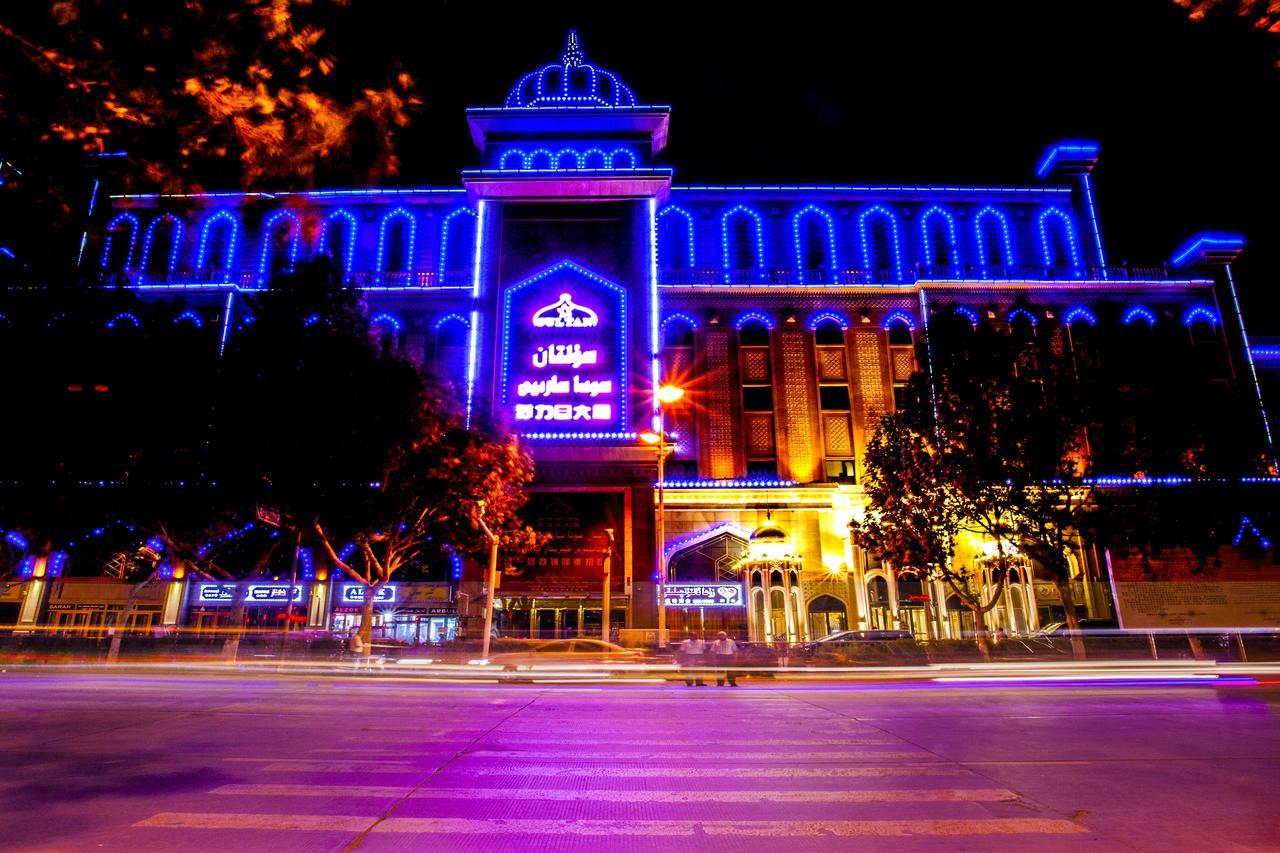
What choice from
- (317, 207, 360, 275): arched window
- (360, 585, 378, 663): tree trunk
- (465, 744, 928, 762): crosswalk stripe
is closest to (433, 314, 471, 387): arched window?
(317, 207, 360, 275): arched window

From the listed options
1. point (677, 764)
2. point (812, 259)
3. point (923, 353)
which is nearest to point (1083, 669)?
point (923, 353)

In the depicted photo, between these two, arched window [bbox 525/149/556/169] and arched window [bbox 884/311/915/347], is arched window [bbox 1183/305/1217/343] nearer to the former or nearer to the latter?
arched window [bbox 884/311/915/347]

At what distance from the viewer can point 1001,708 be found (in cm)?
1041

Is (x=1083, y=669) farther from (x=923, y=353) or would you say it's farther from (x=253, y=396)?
(x=253, y=396)

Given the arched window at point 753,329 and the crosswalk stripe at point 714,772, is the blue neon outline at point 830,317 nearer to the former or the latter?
the arched window at point 753,329

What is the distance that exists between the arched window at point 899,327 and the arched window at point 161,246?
38.7 m

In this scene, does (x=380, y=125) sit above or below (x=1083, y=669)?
above

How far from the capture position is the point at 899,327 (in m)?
36.9

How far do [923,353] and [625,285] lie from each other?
14190mm

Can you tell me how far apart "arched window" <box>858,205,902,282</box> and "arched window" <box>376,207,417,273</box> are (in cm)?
2544

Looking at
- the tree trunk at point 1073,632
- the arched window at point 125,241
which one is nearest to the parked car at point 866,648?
the tree trunk at point 1073,632

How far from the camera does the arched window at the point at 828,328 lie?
36.5 m

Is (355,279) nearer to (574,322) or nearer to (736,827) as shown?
(574,322)

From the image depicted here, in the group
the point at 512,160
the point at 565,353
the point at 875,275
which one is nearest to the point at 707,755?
the point at 565,353
